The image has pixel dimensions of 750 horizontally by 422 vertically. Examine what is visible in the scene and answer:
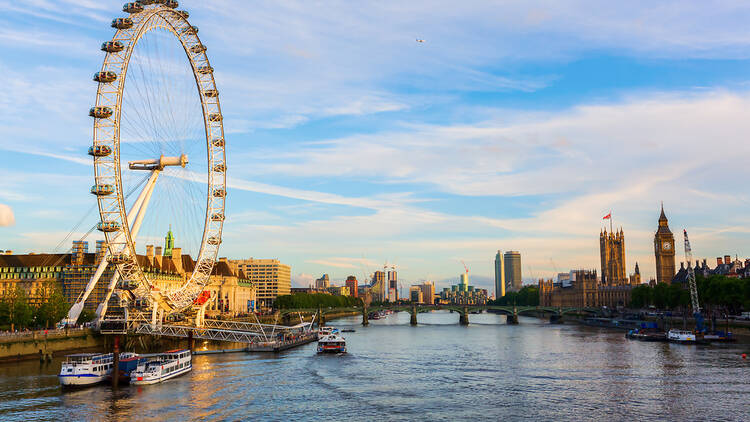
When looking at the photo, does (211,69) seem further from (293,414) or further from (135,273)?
(293,414)

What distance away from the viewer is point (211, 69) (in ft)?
285

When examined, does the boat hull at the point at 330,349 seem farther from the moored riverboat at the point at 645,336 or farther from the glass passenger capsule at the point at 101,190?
the moored riverboat at the point at 645,336

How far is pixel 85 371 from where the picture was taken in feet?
203

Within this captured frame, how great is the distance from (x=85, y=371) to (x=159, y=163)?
34.7 meters

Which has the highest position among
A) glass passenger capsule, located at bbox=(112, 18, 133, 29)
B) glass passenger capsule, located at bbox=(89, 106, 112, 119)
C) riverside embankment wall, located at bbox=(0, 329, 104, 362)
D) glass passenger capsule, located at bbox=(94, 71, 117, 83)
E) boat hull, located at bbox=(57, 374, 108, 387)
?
glass passenger capsule, located at bbox=(112, 18, 133, 29)

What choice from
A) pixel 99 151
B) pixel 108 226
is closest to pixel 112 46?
pixel 99 151

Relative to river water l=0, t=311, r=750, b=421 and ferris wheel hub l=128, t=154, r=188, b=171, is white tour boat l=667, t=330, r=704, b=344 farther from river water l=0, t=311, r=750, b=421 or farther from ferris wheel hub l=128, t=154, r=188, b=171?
ferris wheel hub l=128, t=154, r=188, b=171

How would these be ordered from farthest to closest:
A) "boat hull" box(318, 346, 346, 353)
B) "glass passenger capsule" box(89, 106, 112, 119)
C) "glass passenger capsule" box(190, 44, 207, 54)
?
"boat hull" box(318, 346, 346, 353) < "glass passenger capsule" box(190, 44, 207, 54) < "glass passenger capsule" box(89, 106, 112, 119)

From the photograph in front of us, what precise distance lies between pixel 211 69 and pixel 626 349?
245 ft

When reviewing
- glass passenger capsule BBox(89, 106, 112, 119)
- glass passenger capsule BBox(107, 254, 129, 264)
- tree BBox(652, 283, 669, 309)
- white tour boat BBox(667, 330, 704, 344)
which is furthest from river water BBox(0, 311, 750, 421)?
tree BBox(652, 283, 669, 309)

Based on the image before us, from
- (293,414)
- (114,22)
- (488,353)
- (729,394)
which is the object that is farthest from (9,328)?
(729,394)

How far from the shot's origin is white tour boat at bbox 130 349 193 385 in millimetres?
64425

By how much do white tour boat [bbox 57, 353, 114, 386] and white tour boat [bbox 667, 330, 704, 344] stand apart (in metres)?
90.9

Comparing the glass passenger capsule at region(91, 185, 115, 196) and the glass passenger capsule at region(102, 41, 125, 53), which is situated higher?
the glass passenger capsule at region(102, 41, 125, 53)
